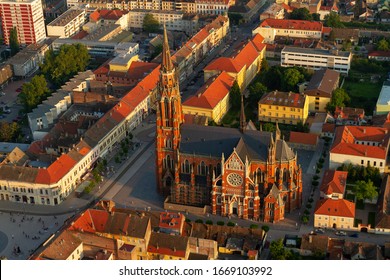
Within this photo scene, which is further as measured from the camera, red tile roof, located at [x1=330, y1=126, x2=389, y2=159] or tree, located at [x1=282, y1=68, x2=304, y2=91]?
tree, located at [x1=282, y1=68, x2=304, y2=91]

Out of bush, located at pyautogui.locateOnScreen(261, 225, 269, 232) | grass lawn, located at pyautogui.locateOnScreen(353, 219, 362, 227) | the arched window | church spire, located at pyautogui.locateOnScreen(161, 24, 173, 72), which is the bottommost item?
grass lawn, located at pyautogui.locateOnScreen(353, 219, 362, 227)

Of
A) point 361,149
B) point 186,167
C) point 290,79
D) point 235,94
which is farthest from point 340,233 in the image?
point 290,79

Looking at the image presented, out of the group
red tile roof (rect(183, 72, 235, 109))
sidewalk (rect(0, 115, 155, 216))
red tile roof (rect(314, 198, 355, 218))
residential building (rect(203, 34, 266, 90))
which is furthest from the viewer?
residential building (rect(203, 34, 266, 90))

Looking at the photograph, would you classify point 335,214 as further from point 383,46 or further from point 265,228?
point 383,46

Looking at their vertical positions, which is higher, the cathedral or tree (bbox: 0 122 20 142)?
the cathedral

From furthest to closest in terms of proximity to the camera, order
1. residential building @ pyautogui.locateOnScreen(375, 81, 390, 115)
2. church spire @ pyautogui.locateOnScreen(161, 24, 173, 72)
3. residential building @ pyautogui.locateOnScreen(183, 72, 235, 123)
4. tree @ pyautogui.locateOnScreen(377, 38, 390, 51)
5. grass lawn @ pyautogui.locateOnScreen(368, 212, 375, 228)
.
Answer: tree @ pyautogui.locateOnScreen(377, 38, 390, 51) → residential building @ pyautogui.locateOnScreen(183, 72, 235, 123) → residential building @ pyautogui.locateOnScreen(375, 81, 390, 115) → grass lawn @ pyautogui.locateOnScreen(368, 212, 375, 228) → church spire @ pyautogui.locateOnScreen(161, 24, 173, 72)

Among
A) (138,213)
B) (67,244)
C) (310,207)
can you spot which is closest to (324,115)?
(310,207)

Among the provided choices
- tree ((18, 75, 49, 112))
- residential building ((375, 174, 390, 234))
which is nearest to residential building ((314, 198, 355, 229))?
residential building ((375, 174, 390, 234))

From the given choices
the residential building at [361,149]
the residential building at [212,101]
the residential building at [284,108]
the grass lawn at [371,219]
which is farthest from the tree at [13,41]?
the grass lawn at [371,219]

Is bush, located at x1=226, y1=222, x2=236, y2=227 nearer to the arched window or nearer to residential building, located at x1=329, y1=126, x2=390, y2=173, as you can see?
the arched window
